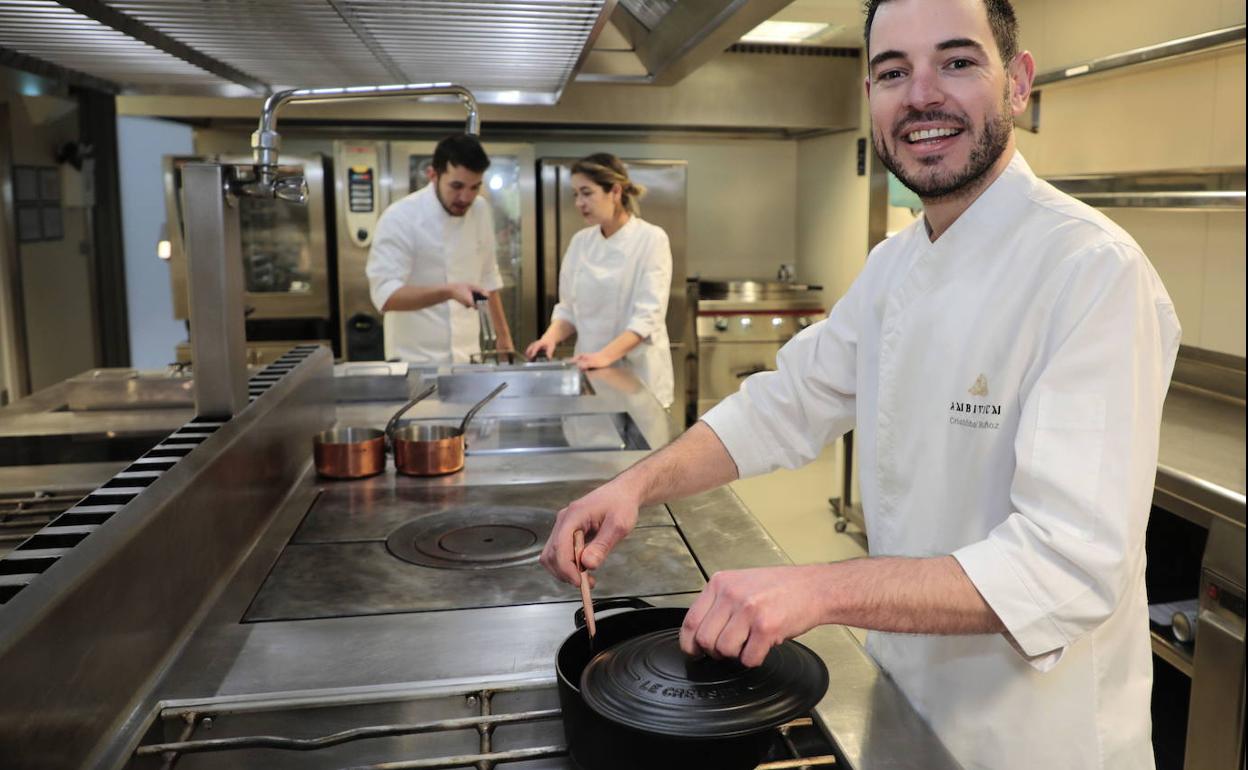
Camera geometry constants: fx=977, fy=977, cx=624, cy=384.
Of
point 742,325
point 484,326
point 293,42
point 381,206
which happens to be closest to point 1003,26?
point 293,42

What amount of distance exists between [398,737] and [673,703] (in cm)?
32

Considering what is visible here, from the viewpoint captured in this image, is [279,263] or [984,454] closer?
[984,454]

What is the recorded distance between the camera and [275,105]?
184 centimetres

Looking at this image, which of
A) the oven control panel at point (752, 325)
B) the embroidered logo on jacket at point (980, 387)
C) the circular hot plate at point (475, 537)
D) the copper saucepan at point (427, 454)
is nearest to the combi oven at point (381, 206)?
the oven control panel at point (752, 325)

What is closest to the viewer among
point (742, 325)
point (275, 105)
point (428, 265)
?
point (275, 105)

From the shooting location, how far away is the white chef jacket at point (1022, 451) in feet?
3.25

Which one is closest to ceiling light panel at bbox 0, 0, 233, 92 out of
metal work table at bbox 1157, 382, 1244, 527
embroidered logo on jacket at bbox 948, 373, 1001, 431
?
embroidered logo on jacket at bbox 948, 373, 1001, 431

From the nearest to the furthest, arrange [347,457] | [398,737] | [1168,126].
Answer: [398,737], [347,457], [1168,126]

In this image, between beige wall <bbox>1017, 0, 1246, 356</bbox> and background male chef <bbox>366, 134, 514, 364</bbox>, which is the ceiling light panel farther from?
beige wall <bbox>1017, 0, 1246, 356</bbox>

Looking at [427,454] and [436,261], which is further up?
[436,261]

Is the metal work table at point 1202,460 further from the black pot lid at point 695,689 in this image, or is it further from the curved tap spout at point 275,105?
the curved tap spout at point 275,105

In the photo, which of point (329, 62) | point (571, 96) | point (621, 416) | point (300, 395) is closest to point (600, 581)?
point (300, 395)

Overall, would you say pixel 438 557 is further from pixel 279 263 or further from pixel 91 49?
pixel 279 263

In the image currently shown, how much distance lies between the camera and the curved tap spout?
1710mm
